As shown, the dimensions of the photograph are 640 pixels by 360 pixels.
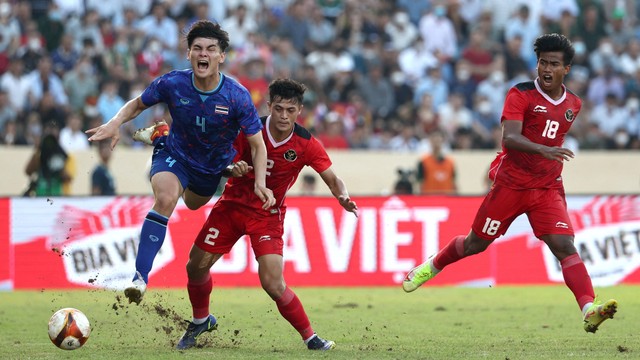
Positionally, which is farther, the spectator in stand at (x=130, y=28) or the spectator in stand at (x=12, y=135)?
the spectator in stand at (x=130, y=28)

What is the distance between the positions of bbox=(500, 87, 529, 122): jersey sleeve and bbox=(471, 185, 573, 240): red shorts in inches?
30.2

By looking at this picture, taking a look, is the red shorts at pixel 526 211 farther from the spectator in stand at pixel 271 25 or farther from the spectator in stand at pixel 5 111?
the spectator in stand at pixel 271 25

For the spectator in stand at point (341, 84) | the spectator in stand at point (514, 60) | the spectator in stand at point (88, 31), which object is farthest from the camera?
the spectator in stand at point (514, 60)

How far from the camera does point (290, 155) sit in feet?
33.2

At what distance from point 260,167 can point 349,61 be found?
13493 mm

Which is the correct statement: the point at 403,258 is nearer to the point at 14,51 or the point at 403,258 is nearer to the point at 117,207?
the point at 117,207

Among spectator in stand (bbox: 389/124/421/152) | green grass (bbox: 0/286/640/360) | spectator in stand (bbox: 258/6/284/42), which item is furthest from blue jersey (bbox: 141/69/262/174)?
spectator in stand (bbox: 258/6/284/42)

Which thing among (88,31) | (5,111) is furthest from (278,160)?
(88,31)

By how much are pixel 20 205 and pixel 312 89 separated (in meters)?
6.98

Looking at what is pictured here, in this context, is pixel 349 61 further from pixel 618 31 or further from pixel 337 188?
pixel 337 188

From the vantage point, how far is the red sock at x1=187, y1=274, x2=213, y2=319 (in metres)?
10.3

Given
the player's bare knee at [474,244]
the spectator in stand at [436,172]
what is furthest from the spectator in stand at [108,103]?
the player's bare knee at [474,244]

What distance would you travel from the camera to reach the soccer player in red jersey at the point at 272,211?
9.91 meters

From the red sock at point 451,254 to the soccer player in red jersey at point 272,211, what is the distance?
1463 mm
